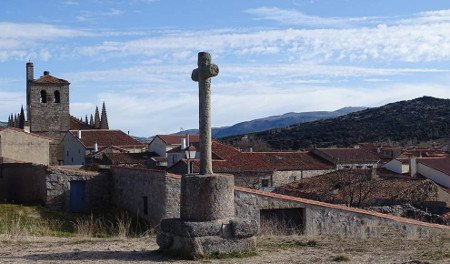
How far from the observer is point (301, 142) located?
100812 mm

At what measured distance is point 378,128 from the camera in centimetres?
11338

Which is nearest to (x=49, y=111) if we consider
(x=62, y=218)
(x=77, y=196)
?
(x=77, y=196)

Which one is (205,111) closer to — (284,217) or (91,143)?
(284,217)

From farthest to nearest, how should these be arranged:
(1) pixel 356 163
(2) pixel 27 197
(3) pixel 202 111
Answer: (1) pixel 356 163 < (2) pixel 27 197 < (3) pixel 202 111

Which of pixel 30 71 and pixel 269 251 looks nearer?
pixel 269 251

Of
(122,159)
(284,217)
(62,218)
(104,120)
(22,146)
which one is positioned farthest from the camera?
(104,120)

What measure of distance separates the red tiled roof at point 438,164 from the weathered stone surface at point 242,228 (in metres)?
34.6

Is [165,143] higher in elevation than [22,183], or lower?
higher

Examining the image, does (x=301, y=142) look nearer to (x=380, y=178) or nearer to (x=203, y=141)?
(x=380, y=178)

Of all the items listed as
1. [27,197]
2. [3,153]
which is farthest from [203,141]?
[3,153]

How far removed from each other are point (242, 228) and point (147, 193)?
12.8m

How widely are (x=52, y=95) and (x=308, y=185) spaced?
35.3 meters

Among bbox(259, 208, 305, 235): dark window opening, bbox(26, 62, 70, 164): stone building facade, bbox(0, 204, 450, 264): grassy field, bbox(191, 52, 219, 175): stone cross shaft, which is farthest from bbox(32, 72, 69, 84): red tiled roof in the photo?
bbox(191, 52, 219, 175): stone cross shaft

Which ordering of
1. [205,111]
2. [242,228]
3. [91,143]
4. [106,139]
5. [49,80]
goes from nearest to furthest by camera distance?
[242,228] → [205,111] → [91,143] → [106,139] → [49,80]
